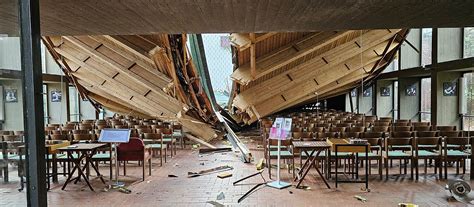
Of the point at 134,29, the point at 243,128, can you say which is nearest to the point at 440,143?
the point at 134,29

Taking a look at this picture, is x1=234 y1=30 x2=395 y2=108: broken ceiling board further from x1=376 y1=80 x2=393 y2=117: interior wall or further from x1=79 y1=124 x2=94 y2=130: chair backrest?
x1=376 y1=80 x2=393 y2=117: interior wall

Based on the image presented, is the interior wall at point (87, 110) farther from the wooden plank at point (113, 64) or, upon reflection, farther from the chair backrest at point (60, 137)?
the chair backrest at point (60, 137)

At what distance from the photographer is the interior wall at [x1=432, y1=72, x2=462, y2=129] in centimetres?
1015

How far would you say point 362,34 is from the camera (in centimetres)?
1089

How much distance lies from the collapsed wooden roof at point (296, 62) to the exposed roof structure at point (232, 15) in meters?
Answer: 5.05

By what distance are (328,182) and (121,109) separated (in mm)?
10035

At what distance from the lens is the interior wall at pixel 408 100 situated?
42.5 feet

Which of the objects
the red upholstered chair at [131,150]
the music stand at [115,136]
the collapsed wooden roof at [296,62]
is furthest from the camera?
the collapsed wooden roof at [296,62]

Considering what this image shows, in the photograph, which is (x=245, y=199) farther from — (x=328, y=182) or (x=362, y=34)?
(x=362, y=34)

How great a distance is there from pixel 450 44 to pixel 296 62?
177 inches

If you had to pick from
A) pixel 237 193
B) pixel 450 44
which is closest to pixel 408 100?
pixel 450 44

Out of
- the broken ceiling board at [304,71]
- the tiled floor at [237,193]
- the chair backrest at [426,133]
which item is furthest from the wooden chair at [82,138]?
the chair backrest at [426,133]

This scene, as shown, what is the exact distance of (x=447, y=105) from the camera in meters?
10.2

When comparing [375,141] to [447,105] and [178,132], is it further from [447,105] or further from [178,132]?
[178,132]
